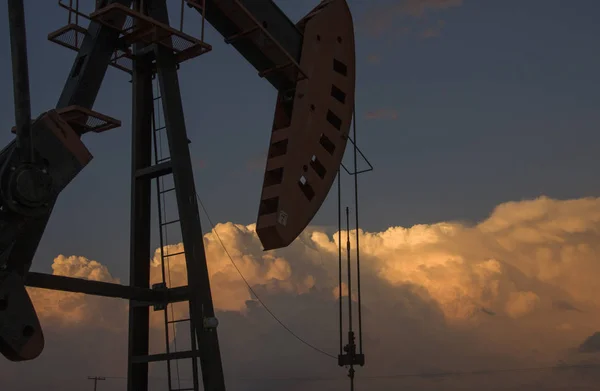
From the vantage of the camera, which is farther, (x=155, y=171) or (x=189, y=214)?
(x=155, y=171)

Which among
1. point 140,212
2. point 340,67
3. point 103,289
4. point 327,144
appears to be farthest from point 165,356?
point 340,67

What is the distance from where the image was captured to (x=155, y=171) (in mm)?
8727

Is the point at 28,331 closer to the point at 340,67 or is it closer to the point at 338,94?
the point at 338,94

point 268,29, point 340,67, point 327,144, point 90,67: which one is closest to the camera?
point 90,67

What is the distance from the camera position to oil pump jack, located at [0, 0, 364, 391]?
20.5 feet

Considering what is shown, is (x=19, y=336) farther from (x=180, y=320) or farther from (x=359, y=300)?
(x=359, y=300)

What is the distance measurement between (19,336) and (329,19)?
620 cm

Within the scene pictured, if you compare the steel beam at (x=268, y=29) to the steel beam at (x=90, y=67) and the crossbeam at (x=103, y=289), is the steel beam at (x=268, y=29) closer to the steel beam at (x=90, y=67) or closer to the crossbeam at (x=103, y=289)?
the steel beam at (x=90, y=67)

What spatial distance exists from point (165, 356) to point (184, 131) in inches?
101

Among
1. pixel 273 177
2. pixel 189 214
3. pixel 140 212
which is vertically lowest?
pixel 189 214

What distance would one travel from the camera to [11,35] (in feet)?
16.7

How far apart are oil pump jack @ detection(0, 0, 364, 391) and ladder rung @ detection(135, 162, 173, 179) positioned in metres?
0.02

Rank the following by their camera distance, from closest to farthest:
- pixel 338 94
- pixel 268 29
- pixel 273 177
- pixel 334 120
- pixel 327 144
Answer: pixel 273 177 → pixel 268 29 → pixel 327 144 → pixel 334 120 → pixel 338 94

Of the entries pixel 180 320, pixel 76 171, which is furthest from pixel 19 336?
pixel 180 320
